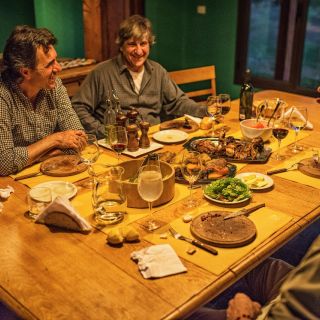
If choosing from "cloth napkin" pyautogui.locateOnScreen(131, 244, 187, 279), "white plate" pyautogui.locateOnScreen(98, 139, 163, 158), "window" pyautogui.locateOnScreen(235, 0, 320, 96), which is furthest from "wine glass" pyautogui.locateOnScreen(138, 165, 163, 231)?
"window" pyautogui.locateOnScreen(235, 0, 320, 96)

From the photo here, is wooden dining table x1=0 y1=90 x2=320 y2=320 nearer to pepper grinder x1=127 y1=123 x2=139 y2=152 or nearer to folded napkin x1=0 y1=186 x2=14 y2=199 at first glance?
folded napkin x1=0 y1=186 x2=14 y2=199

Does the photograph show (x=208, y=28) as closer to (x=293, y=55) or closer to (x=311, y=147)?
(x=293, y=55)

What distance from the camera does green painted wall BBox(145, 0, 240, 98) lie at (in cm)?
489

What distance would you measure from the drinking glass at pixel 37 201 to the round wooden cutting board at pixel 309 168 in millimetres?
1036

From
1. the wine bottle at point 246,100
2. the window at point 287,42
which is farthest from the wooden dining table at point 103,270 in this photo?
the window at point 287,42

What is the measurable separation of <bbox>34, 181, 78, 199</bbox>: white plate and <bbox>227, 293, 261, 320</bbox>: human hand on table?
682mm

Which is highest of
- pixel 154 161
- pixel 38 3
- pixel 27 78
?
pixel 38 3

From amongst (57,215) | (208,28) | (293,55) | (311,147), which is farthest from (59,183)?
(208,28)

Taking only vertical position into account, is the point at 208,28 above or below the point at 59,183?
above

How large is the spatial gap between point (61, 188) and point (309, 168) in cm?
102

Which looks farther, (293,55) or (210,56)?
(210,56)

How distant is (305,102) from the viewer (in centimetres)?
297

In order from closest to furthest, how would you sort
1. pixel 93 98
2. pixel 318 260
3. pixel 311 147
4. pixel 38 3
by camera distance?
pixel 318 260
pixel 311 147
pixel 93 98
pixel 38 3

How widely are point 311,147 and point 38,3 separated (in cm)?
371
